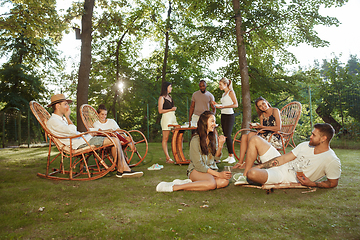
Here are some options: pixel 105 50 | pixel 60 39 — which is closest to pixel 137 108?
pixel 105 50

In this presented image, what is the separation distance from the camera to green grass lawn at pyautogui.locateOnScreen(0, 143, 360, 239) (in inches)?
77.4

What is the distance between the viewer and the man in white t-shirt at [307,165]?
2.95 meters

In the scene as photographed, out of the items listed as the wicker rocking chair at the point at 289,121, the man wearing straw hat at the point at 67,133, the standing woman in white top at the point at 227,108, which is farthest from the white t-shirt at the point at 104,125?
the wicker rocking chair at the point at 289,121

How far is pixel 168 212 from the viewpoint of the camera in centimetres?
242

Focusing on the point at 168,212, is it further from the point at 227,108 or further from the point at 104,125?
the point at 227,108

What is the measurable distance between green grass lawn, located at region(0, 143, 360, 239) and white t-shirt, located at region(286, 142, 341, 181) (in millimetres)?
253

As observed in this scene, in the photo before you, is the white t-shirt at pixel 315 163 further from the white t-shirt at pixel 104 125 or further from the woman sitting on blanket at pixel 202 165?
the white t-shirt at pixel 104 125

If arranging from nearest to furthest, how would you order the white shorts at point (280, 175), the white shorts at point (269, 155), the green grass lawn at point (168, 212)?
Answer: the green grass lawn at point (168, 212), the white shorts at point (280, 175), the white shorts at point (269, 155)

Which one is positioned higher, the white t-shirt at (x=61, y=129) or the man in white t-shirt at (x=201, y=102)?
the man in white t-shirt at (x=201, y=102)

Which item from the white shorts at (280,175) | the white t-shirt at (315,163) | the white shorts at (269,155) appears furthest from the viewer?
the white shorts at (269,155)

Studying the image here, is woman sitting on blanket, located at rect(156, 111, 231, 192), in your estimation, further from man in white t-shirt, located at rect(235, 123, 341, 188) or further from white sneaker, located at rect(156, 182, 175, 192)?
man in white t-shirt, located at rect(235, 123, 341, 188)

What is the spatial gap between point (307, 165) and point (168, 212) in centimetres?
180

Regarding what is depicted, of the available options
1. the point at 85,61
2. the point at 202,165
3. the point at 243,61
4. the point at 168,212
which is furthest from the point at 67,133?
the point at 243,61

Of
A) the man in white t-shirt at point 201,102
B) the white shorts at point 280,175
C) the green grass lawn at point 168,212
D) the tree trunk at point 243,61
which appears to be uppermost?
the tree trunk at point 243,61
